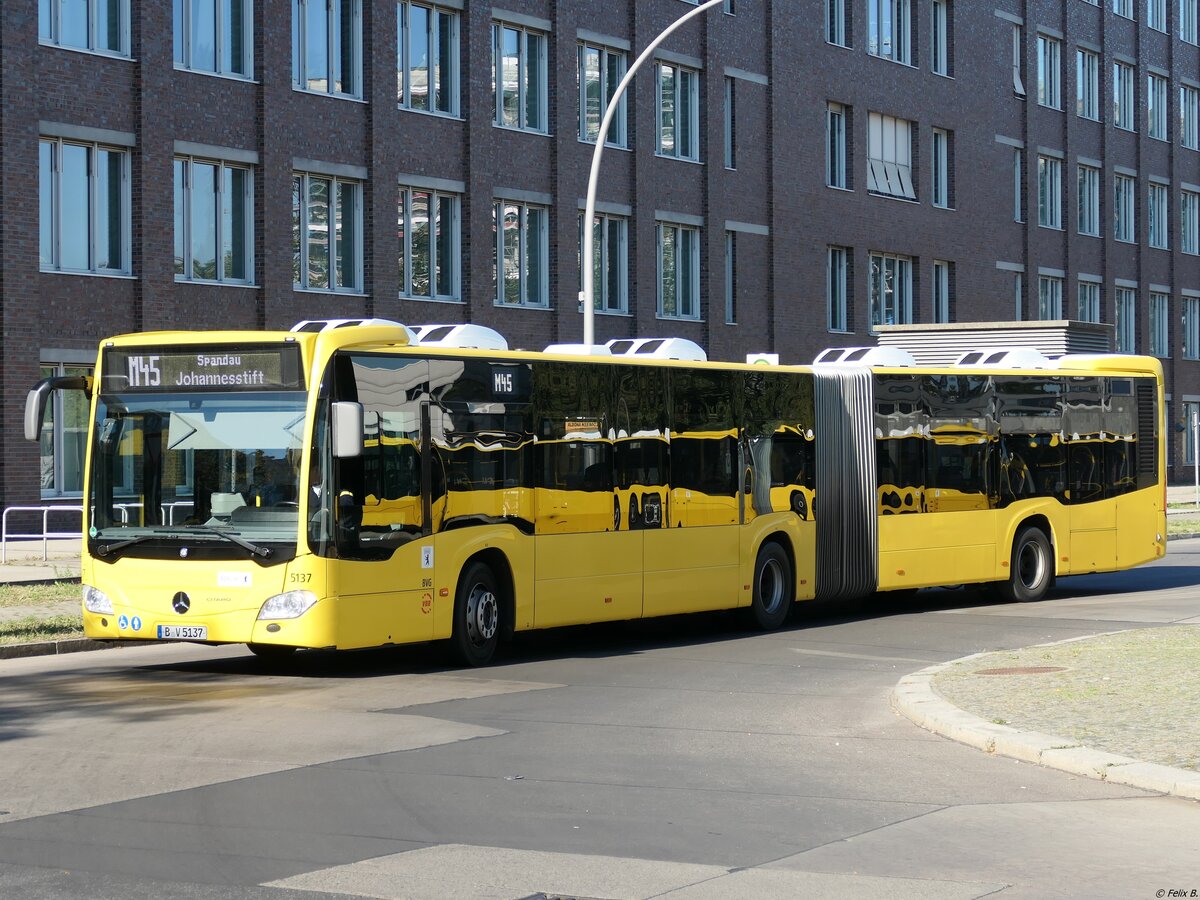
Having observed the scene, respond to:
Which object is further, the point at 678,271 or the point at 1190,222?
the point at 1190,222

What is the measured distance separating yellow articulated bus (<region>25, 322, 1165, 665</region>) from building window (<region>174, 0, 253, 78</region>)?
633 inches

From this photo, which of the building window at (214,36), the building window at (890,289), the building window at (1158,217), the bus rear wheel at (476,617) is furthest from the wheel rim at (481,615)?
the building window at (1158,217)

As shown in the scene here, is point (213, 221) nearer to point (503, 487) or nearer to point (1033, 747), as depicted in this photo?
point (503, 487)

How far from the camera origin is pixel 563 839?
7867 millimetres

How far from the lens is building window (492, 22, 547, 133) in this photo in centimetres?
3828

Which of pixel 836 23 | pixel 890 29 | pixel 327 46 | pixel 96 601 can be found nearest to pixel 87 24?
pixel 327 46

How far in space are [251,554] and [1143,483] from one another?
47.1ft

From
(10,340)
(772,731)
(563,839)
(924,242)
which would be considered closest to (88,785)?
(563,839)

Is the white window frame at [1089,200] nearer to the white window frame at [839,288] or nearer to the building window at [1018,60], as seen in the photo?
the building window at [1018,60]

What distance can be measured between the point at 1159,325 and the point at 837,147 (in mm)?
21366

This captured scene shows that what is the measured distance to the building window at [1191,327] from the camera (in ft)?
217

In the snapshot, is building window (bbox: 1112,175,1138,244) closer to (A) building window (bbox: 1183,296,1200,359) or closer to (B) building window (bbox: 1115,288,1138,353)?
(B) building window (bbox: 1115,288,1138,353)

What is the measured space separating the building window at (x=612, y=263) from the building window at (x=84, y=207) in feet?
42.1

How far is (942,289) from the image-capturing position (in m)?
53.4
